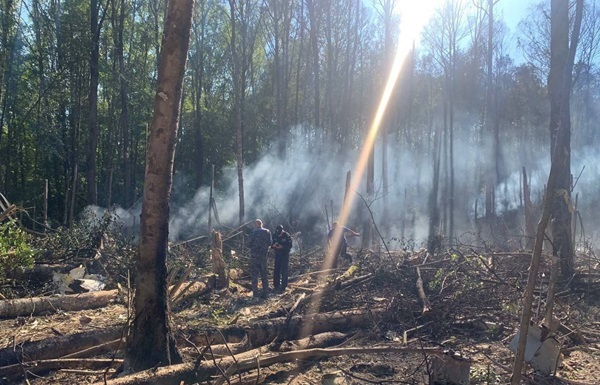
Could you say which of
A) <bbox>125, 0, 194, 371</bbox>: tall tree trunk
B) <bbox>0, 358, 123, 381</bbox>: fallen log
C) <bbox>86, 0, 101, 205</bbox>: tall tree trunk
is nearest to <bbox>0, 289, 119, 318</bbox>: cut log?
<bbox>0, 358, 123, 381</bbox>: fallen log

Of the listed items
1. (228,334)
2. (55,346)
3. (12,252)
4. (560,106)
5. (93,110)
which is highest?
(93,110)

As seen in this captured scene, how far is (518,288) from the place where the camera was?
7691mm

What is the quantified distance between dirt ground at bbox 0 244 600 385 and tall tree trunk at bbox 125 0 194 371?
1.39 ft

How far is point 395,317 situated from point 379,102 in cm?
2751

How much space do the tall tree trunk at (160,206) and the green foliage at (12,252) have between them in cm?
479

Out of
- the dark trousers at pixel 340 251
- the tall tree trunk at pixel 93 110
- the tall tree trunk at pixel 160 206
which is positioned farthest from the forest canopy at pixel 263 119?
the tall tree trunk at pixel 160 206

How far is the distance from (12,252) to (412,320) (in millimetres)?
6827

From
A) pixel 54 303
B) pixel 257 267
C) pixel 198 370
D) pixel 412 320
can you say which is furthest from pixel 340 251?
pixel 198 370

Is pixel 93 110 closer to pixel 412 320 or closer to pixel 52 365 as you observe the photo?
pixel 52 365

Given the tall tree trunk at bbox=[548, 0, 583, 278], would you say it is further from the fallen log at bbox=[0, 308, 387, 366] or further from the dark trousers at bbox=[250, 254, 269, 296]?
the dark trousers at bbox=[250, 254, 269, 296]

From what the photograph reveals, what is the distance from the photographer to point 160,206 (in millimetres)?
5074

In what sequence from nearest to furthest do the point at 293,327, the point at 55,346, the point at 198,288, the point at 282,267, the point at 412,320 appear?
1. the point at 55,346
2. the point at 293,327
3. the point at 412,320
4. the point at 198,288
5. the point at 282,267

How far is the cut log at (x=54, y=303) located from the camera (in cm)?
795

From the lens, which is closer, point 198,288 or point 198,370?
point 198,370
